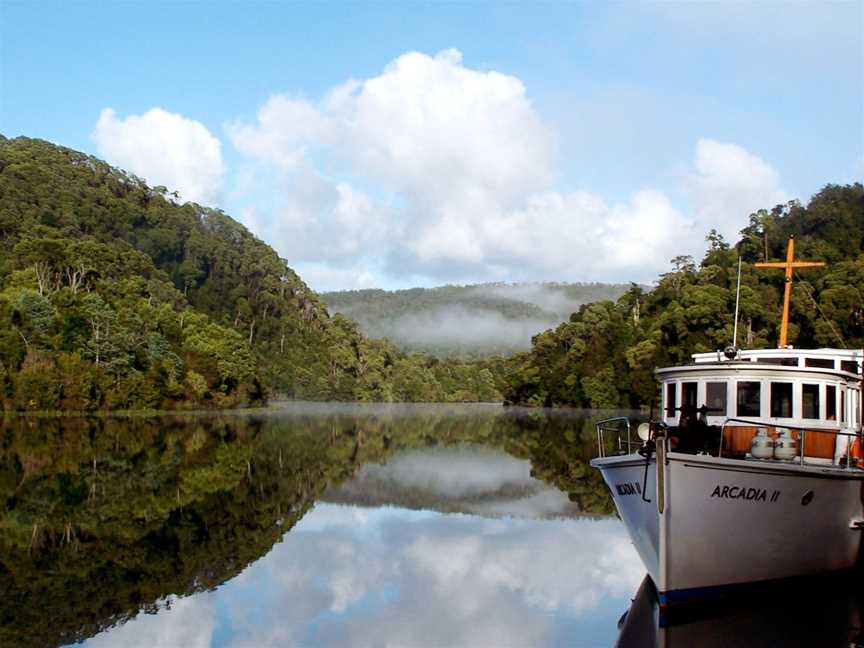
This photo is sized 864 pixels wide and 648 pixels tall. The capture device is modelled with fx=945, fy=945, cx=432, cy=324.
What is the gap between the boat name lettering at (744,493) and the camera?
1529cm

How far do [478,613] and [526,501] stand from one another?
1291 centimetres

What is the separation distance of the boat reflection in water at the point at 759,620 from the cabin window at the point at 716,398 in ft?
11.2

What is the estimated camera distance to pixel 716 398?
61.0 ft

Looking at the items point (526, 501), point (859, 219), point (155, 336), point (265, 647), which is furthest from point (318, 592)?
point (859, 219)

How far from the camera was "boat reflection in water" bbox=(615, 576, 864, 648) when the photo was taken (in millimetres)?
13906

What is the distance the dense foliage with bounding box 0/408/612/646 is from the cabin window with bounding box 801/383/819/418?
8377 millimetres

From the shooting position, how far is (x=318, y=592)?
1630 cm

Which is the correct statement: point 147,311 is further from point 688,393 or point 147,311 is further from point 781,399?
point 781,399

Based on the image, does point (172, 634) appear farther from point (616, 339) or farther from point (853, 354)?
point (616, 339)

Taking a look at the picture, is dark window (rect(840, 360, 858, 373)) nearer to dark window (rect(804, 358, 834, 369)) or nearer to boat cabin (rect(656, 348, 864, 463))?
dark window (rect(804, 358, 834, 369))

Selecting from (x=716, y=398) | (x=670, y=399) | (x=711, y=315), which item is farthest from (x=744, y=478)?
(x=711, y=315)

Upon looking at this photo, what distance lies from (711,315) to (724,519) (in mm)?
77837

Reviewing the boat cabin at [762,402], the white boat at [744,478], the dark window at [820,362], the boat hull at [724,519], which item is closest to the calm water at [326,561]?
the boat hull at [724,519]

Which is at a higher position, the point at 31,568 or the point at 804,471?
the point at 804,471
